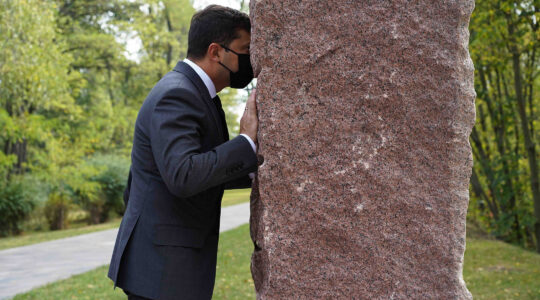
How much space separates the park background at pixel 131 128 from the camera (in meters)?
7.66

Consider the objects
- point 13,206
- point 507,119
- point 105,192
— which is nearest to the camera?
point 507,119

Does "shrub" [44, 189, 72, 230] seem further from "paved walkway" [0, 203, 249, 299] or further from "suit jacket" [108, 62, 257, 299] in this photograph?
"suit jacket" [108, 62, 257, 299]

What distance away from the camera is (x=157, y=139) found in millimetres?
2123

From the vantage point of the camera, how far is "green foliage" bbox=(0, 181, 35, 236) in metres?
14.1

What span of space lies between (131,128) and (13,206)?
8805 mm

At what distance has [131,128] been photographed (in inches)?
886

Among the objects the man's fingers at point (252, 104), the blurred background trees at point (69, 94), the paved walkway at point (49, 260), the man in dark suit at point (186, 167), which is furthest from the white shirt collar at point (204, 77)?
the blurred background trees at point (69, 94)

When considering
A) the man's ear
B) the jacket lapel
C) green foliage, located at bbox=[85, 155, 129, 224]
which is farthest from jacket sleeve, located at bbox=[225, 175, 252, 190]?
green foliage, located at bbox=[85, 155, 129, 224]

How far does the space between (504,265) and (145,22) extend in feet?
46.5

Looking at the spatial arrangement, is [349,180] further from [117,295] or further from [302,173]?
[117,295]

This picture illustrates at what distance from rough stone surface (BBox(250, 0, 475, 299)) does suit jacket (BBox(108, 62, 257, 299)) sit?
0.28m

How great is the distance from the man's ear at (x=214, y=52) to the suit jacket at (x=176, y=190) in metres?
0.13

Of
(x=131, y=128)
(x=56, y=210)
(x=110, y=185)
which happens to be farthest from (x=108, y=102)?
(x=56, y=210)

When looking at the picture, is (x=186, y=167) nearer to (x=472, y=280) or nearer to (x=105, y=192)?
(x=472, y=280)
